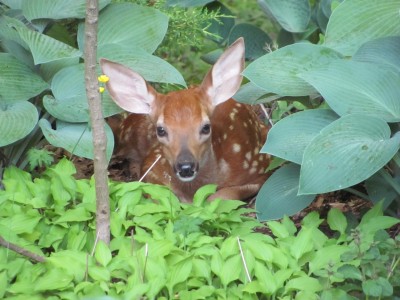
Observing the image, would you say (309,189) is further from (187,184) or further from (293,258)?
(187,184)

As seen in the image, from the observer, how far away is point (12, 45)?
598 cm

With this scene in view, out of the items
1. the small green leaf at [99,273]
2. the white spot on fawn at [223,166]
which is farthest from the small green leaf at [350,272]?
the white spot on fawn at [223,166]

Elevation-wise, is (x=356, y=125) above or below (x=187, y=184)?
above

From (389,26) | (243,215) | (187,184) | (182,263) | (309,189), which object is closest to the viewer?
(182,263)

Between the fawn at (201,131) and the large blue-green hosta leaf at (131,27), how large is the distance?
0.29 metres

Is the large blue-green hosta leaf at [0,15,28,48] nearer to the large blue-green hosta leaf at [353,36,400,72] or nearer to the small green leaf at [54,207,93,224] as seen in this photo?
the small green leaf at [54,207,93,224]

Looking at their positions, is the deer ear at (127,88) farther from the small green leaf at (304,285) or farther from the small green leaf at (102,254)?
the small green leaf at (304,285)

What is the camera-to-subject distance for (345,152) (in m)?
4.96

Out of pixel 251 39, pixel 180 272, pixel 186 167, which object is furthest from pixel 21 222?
pixel 251 39

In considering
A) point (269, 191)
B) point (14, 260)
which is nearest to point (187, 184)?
point (269, 191)

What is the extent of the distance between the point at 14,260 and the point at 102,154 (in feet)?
2.09

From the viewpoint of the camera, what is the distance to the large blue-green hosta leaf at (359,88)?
513cm

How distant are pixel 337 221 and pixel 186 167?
0.98m

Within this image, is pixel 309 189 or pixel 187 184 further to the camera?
pixel 187 184
